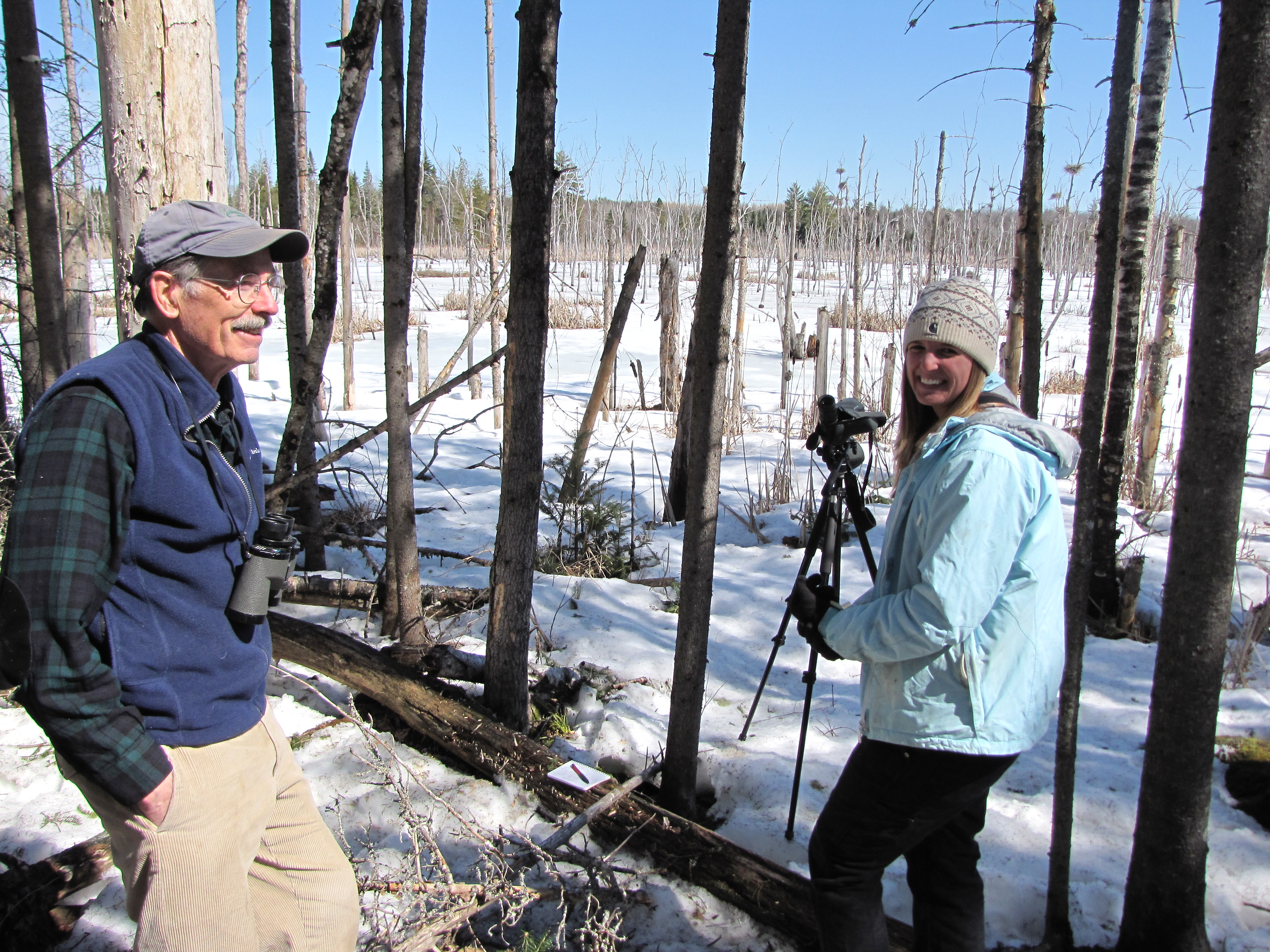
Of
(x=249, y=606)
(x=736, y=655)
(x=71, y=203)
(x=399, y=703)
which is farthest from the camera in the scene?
(x=71, y=203)

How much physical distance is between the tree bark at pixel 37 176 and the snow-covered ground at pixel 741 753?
202 cm

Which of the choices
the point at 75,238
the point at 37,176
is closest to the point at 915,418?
the point at 37,176

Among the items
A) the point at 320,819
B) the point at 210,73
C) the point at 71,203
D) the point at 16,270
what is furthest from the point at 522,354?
the point at 71,203

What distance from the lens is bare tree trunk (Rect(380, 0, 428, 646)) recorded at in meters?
3.29

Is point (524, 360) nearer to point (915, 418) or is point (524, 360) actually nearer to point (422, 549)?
point (915, 418)

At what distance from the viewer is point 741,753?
313 centimetres

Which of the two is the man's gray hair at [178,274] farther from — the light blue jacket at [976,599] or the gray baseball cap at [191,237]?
the light blue jacket at [976,599]

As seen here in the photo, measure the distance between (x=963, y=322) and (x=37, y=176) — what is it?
17.5 feet

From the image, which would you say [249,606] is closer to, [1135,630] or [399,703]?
[399,703]

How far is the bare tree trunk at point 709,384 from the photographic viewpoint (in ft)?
7.91

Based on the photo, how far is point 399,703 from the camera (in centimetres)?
303

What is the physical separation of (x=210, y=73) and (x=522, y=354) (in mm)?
1350

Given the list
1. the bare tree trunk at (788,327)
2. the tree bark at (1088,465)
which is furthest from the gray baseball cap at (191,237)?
the bare tree trunk at (788,327)

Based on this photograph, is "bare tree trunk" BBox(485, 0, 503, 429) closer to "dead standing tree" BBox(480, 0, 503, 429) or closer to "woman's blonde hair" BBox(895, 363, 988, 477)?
"dead standing tree" BBox(480, 0, 503, 429)
